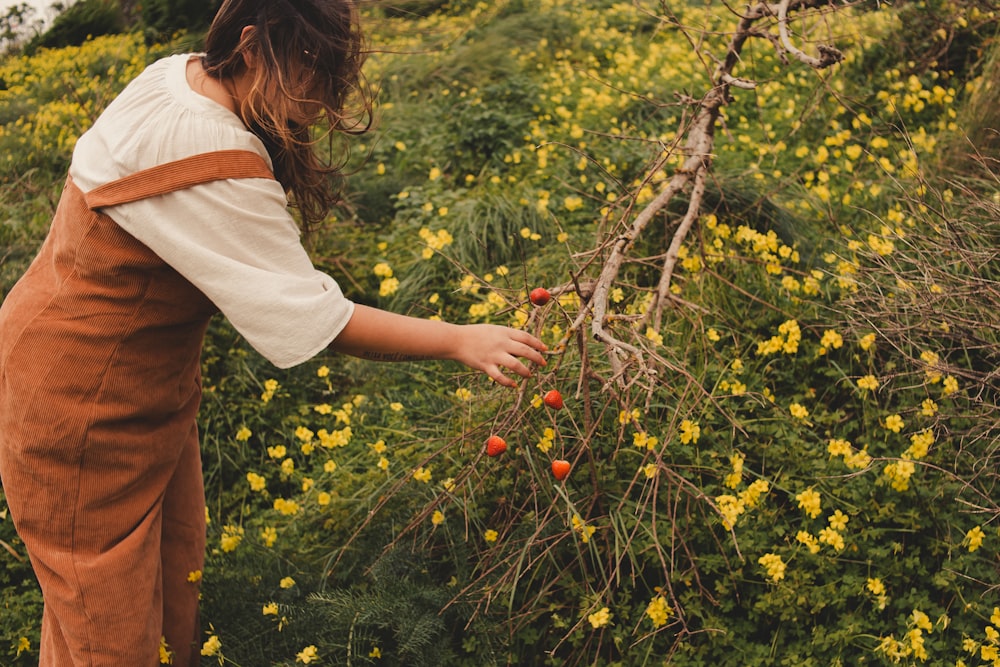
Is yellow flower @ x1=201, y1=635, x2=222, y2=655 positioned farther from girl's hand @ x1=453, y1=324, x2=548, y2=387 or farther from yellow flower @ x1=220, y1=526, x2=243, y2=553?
girl's hand @ x1=453, y1=324, x2=548, y2=387

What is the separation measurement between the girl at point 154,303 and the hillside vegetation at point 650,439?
0.26 meters

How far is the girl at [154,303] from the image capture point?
1412 mm

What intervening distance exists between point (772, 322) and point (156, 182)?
2.04 metres

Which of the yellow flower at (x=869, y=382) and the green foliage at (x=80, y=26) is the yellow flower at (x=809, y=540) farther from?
the green foliage at (x=80, y=26)

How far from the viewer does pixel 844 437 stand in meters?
2.45

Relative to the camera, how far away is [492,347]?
1.47 metres

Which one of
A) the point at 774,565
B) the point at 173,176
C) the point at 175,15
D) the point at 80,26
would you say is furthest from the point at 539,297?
the point at 80,26

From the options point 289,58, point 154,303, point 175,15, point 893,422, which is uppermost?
point 289,58

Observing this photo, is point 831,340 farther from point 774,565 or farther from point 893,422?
point 774,565

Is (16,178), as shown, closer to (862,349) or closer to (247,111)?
(247,111)

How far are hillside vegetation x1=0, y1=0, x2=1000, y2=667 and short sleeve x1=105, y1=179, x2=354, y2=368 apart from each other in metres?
0.48

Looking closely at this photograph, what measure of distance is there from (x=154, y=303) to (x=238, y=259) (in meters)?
0.24

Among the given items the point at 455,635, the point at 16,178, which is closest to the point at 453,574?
the point at 455,635

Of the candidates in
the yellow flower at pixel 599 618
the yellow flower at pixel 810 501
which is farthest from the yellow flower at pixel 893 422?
the yellow flower at pixel 599 618
